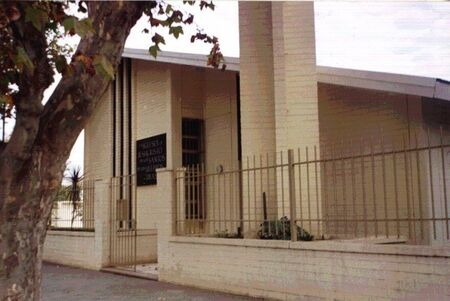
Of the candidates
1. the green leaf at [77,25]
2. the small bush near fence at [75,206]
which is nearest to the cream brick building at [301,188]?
the small bush near fence at [75,206]

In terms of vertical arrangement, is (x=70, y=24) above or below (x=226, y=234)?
above

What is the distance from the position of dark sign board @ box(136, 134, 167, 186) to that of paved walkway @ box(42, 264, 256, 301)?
3.65m

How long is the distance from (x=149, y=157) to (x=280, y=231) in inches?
295

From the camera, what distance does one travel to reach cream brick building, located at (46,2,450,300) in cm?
794

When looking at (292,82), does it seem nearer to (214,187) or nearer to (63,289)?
(214,187)

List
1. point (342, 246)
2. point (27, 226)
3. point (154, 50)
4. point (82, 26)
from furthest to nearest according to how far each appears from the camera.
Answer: point (342, 246) < point (154, 50) < point (27, 226) < point (82, 26)

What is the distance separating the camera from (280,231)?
9508 millimetres

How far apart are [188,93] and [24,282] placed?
11812 mm

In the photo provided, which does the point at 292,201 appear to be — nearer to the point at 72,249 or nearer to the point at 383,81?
the point at 383,81

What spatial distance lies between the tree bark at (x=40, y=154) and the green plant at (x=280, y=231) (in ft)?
17.2

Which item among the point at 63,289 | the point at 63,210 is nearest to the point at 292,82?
the point at 63,289

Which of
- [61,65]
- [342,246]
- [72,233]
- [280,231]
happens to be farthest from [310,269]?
[72,233]

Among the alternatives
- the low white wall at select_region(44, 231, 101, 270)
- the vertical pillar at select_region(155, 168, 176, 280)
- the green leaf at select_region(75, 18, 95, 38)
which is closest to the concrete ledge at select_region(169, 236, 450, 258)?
the vertical pillar at select_region(155, 168, 176, 280)

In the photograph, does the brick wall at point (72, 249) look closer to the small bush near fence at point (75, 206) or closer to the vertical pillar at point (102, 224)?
the vertical pillar at point (102, 224)
